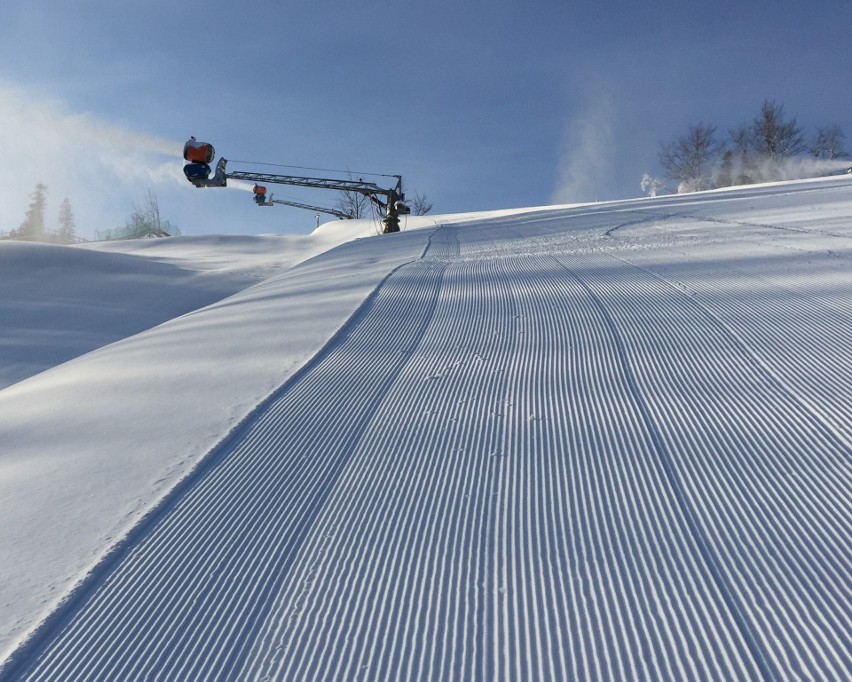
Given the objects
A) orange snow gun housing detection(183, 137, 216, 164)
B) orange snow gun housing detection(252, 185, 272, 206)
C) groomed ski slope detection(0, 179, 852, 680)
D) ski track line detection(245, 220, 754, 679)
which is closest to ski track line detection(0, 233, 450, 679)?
groomed ski slope detection(0, 179, 852, 680)

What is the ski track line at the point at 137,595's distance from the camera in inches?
65.6

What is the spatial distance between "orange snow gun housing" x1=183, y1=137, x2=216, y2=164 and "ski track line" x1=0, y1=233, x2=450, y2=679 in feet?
61.3

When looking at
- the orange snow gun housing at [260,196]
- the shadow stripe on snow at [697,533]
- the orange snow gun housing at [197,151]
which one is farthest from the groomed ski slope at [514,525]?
the orange snow gun housing at [260,196]

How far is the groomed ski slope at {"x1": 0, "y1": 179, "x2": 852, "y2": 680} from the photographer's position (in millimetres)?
1629

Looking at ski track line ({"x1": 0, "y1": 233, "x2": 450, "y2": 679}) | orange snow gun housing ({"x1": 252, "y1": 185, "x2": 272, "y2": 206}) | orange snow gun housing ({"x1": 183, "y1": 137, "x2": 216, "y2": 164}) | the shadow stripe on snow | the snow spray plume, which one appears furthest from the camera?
the snow spray plume

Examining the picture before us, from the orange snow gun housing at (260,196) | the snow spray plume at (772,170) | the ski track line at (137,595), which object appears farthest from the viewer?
the snow spray plume at (772,170)

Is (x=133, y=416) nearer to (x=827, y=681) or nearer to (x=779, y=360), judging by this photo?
(x=827, y=681)

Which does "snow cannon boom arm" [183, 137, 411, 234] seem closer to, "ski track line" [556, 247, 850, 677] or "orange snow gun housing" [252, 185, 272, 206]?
"orange snow gun housing" [252, 185, 272, 206]

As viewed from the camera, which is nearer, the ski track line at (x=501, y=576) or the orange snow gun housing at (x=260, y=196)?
the ski track line at (x=501, y=576)

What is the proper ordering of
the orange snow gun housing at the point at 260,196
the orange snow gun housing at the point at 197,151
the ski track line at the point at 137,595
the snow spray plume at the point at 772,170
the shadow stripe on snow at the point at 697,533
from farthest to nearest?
1. the snow spray plume at the point at 772,170
2. the orange snow gun housing at the point at 260,196
3. the orange snow gun housing at the point at 197,151
4. the ski track line at the point at 137,595
5. the shadow stripe on snow at the point at 697,533

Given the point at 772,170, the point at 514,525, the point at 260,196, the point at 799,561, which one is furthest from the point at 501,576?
the point at 772,170

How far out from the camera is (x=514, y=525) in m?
2.12

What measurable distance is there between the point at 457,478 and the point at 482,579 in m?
0.60

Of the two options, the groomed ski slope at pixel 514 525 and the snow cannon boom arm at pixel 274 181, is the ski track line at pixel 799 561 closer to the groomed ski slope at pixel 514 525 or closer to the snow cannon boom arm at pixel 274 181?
the groomed ski slope at pixel 514 525
